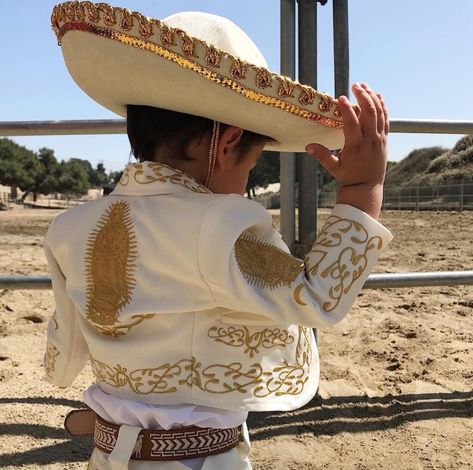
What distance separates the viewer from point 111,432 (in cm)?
80

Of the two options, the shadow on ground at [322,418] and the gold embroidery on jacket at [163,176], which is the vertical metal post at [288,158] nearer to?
the shadow on ground at [322,418]

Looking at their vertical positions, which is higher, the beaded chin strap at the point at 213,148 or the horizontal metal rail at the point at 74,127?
the horizontal metal rail at the point at 74,127

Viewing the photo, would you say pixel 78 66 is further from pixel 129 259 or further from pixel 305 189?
pixel 305 189

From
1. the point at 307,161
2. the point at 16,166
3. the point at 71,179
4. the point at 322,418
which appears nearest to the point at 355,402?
the point at 322,418

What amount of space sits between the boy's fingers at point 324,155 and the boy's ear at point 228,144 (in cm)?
11

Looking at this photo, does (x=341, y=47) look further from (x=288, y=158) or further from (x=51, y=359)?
(x=51, y=359)

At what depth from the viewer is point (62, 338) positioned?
0.92 metres

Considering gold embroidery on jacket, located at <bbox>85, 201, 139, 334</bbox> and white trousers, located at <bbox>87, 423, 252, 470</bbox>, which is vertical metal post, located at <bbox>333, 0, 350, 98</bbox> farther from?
white trousers, located at <bbox>87, 423, 252, 470</bbox>

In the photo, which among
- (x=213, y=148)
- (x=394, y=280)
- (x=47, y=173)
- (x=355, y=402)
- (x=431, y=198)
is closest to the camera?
(x=213, y=148)

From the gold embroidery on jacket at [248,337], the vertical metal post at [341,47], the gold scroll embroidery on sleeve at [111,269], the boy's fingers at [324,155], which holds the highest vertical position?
the vertical metal post at [341,47]

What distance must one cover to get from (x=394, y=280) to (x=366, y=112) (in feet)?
3.39

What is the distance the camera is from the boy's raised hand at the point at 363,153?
2.47ft

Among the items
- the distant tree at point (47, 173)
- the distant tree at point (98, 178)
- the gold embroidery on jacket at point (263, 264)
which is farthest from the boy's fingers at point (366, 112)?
the distant tree at point (98, 178)

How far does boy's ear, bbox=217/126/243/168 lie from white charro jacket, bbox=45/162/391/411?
56 mm
